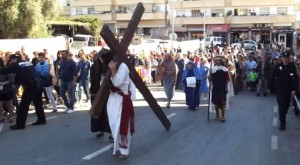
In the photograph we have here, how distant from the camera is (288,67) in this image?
37.6 ft

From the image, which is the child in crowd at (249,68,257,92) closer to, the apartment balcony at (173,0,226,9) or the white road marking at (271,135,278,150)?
the white road marking at (271,135,278,150)

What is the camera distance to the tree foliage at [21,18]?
29.1 metres

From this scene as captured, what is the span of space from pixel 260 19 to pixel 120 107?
64334mm

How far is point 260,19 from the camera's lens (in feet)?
227

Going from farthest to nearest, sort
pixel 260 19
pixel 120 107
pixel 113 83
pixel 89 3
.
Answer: pixel 89 3 < pixel 260 19 < pixel 120 107 < pixel 113 83

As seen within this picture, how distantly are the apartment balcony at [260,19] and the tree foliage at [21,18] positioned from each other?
43583 mm

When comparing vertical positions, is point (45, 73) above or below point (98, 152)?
above

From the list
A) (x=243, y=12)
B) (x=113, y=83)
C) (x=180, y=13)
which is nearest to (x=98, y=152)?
(x=113, y=83)

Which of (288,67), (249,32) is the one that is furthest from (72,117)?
(249,32)

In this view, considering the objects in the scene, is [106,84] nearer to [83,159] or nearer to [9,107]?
[83,159]

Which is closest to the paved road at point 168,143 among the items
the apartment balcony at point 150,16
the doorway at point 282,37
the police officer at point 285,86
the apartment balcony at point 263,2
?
the police officer at point 285,86

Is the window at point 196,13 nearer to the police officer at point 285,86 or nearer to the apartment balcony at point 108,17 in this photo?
the apartment balcony at point 108,17

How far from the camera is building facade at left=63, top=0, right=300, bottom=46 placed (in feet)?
225

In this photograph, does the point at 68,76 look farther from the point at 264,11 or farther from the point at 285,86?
the point at 264,11
